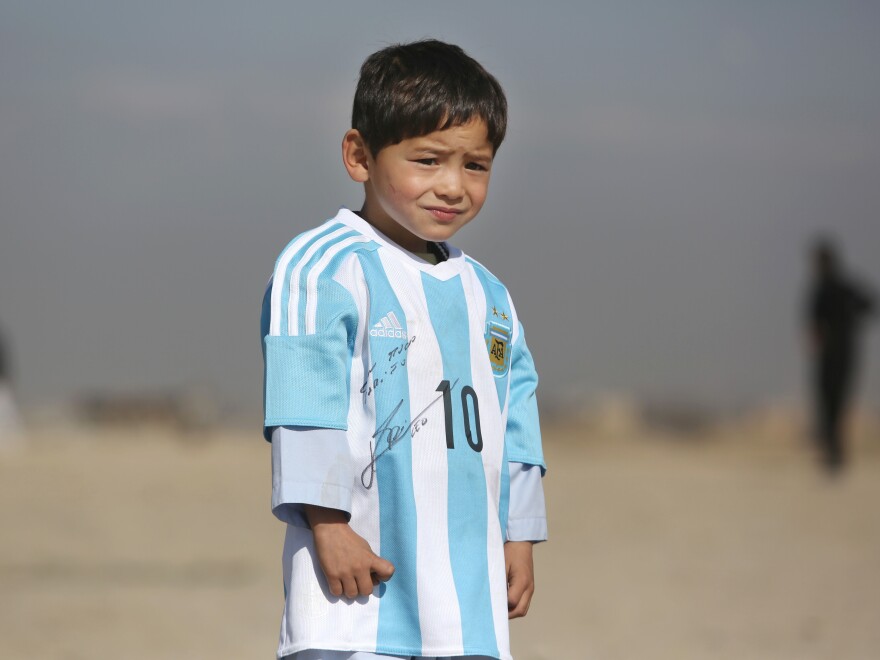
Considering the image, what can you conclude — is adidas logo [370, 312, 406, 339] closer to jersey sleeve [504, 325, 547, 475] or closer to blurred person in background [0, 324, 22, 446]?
jersey sleeve [504, 325, 547, 475]

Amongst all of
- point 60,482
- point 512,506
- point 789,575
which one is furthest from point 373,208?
point 60,482

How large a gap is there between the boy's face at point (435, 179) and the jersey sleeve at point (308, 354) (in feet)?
0.68

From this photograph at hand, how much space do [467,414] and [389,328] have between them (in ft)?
0.70

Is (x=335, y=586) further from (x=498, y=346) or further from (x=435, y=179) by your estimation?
(x=435, y=179)

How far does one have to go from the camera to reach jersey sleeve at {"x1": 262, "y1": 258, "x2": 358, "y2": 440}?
2.46 m

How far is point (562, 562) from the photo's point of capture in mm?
7871

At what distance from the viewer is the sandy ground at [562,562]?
5824mm

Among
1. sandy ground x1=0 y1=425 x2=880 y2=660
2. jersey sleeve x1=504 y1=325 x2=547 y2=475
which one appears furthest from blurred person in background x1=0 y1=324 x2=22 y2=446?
jersey sleeve x1=504 y1=325 x2=547 y2=475

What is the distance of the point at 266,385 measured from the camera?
2484mm

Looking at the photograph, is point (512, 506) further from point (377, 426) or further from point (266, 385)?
point (266, 385)

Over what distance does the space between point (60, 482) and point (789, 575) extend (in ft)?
20.1

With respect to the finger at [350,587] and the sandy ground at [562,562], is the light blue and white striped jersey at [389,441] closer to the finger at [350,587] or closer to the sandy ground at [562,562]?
the finger at [350,587]

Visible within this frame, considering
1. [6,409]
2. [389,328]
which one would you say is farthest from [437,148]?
[6,409]

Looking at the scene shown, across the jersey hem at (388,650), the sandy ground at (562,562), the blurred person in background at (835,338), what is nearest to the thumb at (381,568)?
the jersey hem at (388,650)
